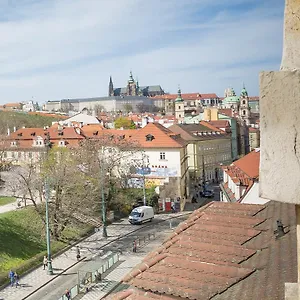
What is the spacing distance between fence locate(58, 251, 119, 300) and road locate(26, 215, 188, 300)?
563 mm

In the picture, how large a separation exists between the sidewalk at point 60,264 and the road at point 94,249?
7 centimetres

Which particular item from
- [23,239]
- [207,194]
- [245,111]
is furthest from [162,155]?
[245,111]

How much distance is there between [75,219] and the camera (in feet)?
119

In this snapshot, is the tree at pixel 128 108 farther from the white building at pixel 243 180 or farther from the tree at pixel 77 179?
the white building at pixel 243 180

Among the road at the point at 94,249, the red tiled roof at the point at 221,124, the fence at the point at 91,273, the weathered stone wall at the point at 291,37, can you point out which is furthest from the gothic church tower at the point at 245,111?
the weathered stone wall at the point at 291,37

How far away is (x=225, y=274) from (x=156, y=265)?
990mm

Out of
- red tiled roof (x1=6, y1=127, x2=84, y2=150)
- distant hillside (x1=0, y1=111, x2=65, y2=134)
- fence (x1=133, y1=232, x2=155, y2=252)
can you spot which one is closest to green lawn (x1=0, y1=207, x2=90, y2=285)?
fence (x1=133, y1=232, x2=155, y2=252)

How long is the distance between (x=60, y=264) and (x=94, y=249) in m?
3.91

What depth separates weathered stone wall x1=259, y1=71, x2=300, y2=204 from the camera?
1.79 metres

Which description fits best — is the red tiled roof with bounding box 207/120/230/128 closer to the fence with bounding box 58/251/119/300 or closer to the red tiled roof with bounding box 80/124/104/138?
the red tiled roof with bounding box 80/124/104/138

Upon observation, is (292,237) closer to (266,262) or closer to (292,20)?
(266,262)

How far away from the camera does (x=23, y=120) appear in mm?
113625

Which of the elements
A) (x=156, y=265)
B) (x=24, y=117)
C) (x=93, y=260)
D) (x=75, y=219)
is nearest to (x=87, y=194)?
(x=75, y=219)

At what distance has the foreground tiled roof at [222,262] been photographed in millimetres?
4613
